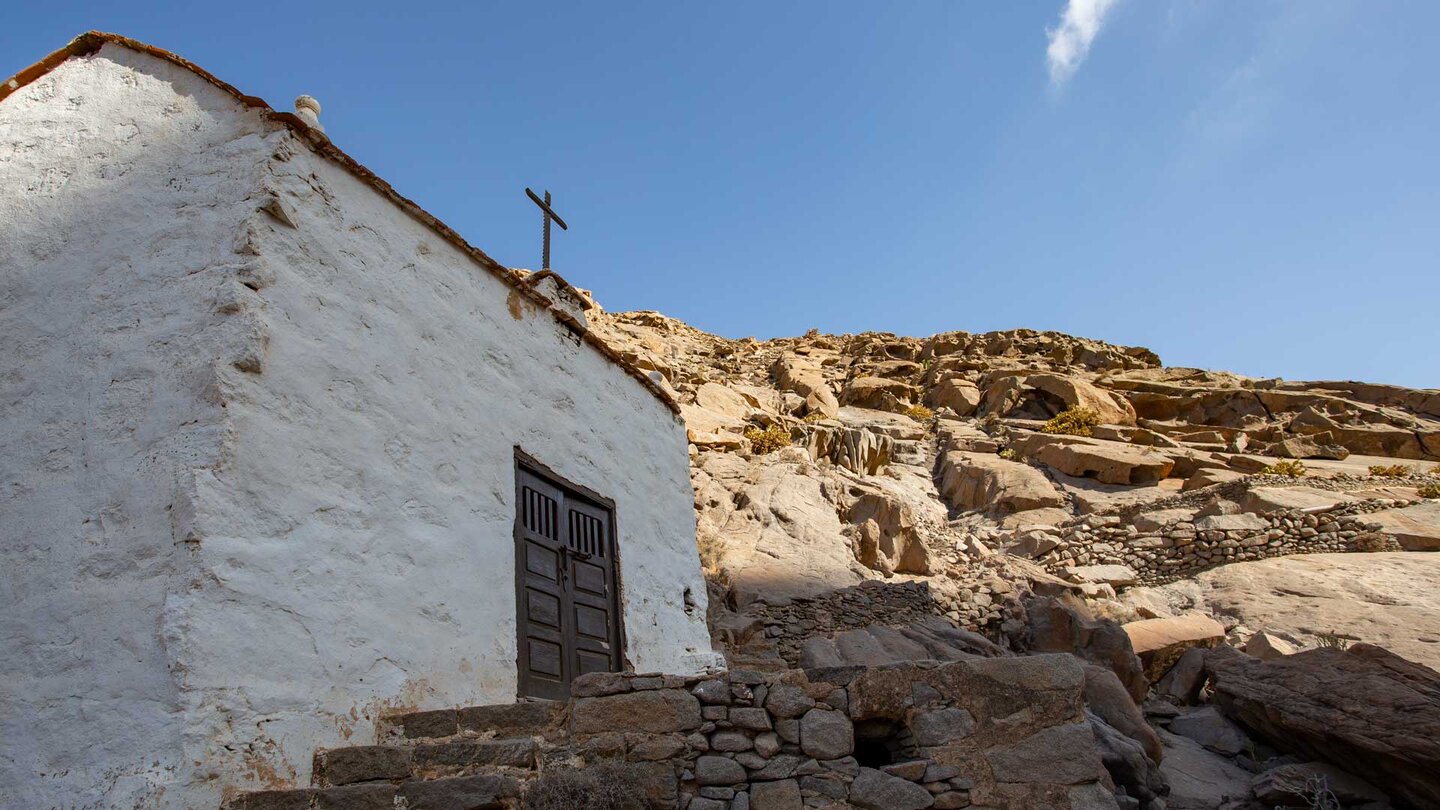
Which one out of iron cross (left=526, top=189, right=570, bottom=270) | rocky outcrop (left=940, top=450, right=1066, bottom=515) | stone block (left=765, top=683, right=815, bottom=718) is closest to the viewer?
stone block (left=765, top=683, right=815, bottom=718)

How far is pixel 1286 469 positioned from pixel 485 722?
23566mm

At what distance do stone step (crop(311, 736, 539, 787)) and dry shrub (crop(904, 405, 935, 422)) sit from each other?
26163 millimetres

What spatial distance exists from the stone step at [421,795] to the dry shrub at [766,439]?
51.8 ft

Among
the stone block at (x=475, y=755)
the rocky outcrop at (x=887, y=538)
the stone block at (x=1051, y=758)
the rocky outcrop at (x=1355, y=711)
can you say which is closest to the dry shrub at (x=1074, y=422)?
the rocky outcrop at (x=887, y=538)

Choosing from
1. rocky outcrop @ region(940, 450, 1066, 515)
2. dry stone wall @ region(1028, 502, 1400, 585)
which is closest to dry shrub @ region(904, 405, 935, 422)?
rocky outcrop @ region(940, 450, 1066, 515)

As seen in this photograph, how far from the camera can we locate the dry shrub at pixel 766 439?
67.1 feet

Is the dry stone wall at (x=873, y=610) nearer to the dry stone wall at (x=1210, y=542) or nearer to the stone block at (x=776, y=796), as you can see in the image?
the dry stone wall at (x=1210, y=542)

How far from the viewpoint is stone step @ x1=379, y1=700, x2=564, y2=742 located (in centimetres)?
494

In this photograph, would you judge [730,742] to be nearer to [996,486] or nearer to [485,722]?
[485,722]

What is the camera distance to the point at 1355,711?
697 centimetres

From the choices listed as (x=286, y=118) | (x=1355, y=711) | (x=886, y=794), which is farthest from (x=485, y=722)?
(x=1355, y=711)

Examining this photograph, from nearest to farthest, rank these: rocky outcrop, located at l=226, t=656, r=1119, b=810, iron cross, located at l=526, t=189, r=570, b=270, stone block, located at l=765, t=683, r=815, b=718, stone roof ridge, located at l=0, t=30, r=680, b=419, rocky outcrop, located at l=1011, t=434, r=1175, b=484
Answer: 1. rocky outcrop, located at l=226, t=656, r=1119, b=810
2. stone block, located at l=765, t=683, r=815, b=718
3. stone roof ridge, located at l=0, t=30, r=680, b=419
4. iron cross, located at l=526, t=189, r=570, b=270
5. rocky outcrop, located at l=1011, t=434, r=1175, b=484

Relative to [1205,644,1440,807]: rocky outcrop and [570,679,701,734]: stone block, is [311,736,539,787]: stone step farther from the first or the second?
[1205,644,1440,807]: rocky outcrop

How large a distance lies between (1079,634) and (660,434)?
19.3 ft
